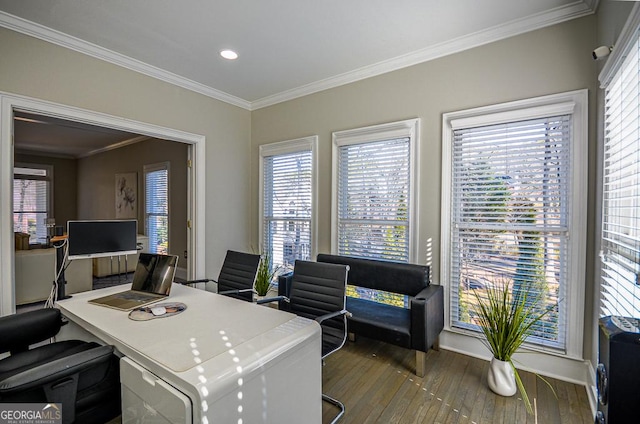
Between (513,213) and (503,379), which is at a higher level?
(513,213)

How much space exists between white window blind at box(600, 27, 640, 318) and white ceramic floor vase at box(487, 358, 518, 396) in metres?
0.72

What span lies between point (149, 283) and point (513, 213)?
293cm

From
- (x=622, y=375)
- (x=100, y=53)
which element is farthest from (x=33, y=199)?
(x=622, y=375)

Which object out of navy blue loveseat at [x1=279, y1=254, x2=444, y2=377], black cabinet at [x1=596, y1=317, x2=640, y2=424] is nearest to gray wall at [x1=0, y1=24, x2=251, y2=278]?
navy blue loveseat at [x1=279, y1=254, x2=444, y2=377]

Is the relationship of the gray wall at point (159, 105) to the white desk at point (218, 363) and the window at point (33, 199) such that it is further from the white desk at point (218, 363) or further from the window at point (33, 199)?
the window at point (33, 199)

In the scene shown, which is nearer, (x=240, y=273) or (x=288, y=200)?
(x=240, y=273)

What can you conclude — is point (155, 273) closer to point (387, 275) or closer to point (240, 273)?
point (240, 273)

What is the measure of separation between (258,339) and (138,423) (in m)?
0.56

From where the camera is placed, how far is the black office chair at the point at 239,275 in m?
2.70

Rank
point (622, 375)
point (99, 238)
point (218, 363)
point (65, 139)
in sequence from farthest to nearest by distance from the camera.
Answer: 1. point (65, 139)
2. point (99, 238)
3. point (218, 363)
4. point (622, 375)

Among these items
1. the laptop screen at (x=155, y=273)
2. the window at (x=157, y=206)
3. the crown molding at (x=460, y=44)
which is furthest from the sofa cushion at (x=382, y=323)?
the window at (x=157, y=206)

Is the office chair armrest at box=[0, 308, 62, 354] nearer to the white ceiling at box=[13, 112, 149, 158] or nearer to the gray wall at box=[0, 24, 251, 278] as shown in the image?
the gray wall at box=[0, 24, 251, 278]

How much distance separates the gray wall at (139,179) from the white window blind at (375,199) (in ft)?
10.2

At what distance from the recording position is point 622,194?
1686mm
